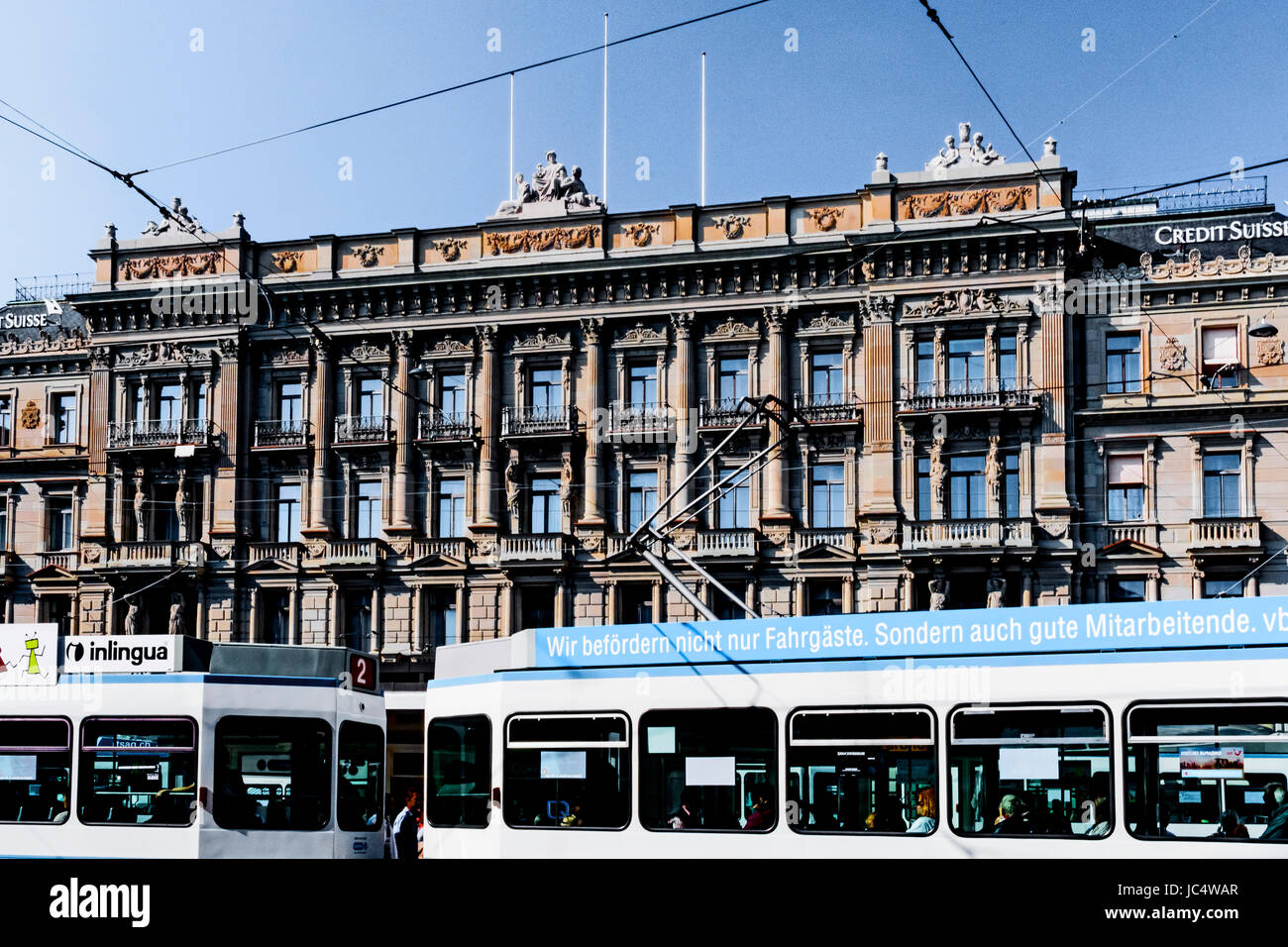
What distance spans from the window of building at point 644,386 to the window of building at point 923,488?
746 centimetres

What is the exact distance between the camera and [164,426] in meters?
41.7

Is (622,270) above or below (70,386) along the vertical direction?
above

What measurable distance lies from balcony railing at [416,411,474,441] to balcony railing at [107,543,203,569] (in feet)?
24.0

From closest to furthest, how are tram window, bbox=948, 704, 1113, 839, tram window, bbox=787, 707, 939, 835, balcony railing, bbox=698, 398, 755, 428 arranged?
tram window, bbox=948, 704, 1113, 839
tram window, bbox=787, 707, 939, 835
balcony railing, bbox=698, 398, 755, 428

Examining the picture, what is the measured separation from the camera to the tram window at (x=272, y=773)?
1482 centimetres

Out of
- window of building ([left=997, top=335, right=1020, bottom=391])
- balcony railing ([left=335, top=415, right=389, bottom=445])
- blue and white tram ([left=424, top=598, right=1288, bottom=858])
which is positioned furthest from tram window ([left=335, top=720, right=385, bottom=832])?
balcony railing ([left=335, top=415, right=389, bottom=445])

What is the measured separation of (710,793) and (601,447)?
25.6 meters

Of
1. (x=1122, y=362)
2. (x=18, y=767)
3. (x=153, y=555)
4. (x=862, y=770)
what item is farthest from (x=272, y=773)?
(x=153, y=555)

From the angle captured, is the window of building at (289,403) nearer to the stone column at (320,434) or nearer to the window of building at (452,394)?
the stone column at (320,434)

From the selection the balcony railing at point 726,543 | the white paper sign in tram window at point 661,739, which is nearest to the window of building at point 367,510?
the balcony railing at point 726,543

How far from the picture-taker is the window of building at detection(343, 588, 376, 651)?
39188 mm

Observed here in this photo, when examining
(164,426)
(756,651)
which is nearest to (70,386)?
(164,426)

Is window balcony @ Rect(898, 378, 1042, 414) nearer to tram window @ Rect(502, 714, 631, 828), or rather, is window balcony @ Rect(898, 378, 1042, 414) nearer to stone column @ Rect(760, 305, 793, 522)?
stone column @ Rect(760, 305, 793, 522)
